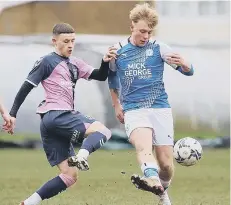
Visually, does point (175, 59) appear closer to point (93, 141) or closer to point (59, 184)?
point (93, 141)

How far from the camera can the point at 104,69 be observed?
368 inches

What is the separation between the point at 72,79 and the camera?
30.6ft

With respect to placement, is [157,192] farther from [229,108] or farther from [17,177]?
[229,108]

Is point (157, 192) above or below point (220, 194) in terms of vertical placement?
above

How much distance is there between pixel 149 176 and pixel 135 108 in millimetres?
859

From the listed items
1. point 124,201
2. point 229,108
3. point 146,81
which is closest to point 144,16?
point 146,81

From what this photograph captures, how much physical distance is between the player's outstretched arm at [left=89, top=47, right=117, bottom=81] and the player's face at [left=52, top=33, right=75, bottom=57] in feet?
1.19

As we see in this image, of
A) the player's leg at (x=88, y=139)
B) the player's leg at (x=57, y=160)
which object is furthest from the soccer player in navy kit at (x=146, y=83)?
the player's leg at (x=57, y=160)

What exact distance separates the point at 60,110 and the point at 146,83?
93cm

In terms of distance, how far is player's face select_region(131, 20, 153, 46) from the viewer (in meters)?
8.86

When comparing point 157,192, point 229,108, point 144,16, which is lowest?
point 229,108

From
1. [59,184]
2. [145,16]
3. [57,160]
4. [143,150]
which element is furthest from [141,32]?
[59,184]

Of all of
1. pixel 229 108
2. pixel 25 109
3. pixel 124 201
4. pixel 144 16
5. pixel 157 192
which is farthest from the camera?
pixel 229 108

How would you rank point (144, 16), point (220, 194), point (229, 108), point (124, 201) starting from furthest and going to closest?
point (229, 108) < point (220, 194) < point (124, 201) < point (144, 16)
